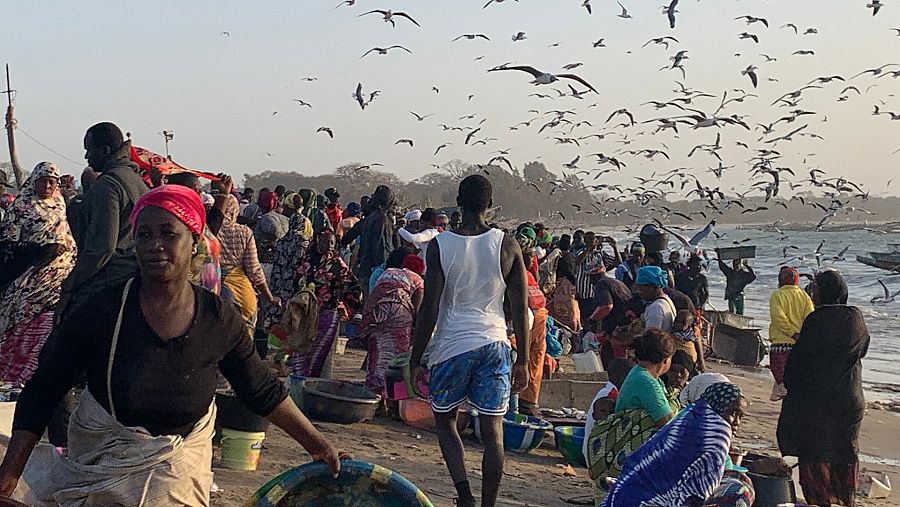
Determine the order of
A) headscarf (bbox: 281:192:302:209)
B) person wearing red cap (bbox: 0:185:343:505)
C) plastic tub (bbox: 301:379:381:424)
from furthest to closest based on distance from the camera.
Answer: headscarf (bbox: 281:192:302:209) < plastic tub (bbox: 301:379:381:424) < person wearing red cap (bbox: 0:185:343:505)

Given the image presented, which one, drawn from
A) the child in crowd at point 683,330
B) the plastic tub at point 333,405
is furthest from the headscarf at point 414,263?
the child in crowd at point 683,330

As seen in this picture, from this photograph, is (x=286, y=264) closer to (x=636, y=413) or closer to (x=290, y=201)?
(x=290, y=201)

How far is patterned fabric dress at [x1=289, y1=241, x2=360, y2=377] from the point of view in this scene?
8.55m

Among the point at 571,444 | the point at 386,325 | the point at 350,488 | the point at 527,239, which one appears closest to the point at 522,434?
the point at 571,444

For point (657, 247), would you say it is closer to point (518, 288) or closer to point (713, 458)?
point (518, 288)

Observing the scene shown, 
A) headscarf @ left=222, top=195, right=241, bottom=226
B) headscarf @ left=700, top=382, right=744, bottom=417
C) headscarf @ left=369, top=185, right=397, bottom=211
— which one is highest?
headscarf @ left=369, top=185, right=397, bottom=211

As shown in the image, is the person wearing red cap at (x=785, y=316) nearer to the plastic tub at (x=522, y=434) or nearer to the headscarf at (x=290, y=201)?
the plastic tub at (x=522, y=434)

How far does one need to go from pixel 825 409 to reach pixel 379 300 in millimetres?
3300

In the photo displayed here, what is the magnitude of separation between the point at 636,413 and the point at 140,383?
10.8 feet

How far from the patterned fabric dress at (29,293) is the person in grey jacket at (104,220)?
0.55 metres

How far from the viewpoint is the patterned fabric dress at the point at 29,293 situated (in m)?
5.88

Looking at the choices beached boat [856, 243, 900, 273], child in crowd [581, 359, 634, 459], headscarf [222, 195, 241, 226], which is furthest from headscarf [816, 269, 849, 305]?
beached boat [856, 243, 900, 273]

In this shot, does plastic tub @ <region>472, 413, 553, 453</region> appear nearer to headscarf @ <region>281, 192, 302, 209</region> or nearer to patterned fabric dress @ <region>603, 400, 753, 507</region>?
patterned fabric dress @ <region>603, 400, 753, 507</region>

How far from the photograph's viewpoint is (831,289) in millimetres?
6762
